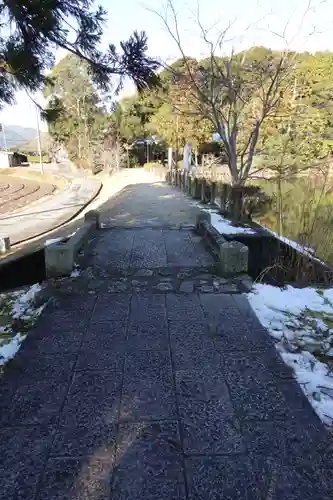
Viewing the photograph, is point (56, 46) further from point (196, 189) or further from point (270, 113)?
point (196, 189)

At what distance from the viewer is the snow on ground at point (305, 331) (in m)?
1.88

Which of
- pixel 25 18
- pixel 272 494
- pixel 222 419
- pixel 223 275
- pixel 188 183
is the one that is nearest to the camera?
pixel 272 494

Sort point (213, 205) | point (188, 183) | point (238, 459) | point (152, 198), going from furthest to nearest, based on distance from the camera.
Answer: point (188, 183)
point (152, 198)
point (213, 205)
point (238, 459)

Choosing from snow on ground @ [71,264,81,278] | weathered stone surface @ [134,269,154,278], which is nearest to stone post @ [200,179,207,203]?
weathered stone surface @ [134,269,154,278]

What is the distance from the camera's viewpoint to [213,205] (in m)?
9.03

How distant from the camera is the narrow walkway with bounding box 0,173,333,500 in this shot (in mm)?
1357

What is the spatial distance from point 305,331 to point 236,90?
Answer: 512 cm

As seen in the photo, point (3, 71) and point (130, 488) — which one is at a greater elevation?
point (3, 71)

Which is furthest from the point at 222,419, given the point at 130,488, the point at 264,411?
the point at 130,488

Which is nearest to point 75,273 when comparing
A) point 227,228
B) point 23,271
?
point 23,271

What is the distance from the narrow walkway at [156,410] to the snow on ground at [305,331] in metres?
0.08

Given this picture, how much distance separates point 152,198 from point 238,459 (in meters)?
9.85

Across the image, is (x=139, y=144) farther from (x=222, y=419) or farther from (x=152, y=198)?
(x=222, y=419)

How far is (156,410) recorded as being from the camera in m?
1.71
